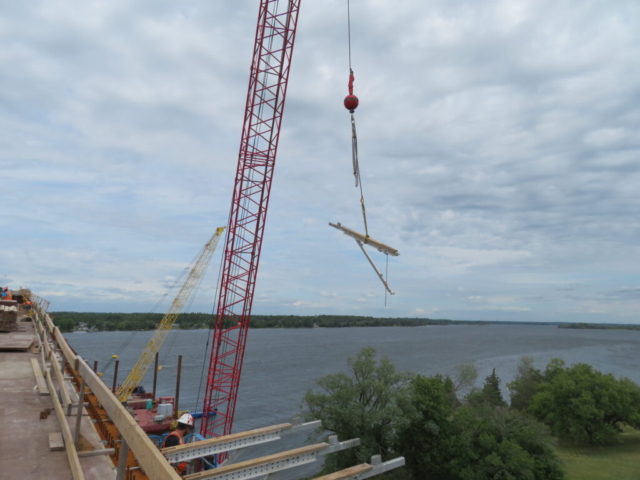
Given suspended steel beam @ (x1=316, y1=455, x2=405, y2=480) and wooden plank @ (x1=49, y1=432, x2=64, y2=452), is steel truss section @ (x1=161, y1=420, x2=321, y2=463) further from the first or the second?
suspended steel beam @ (x1=316, y1=455, x2=405, y2=480)

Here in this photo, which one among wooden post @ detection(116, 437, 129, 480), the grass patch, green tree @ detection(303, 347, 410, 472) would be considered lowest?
the grass patch

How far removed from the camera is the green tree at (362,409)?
28281mm

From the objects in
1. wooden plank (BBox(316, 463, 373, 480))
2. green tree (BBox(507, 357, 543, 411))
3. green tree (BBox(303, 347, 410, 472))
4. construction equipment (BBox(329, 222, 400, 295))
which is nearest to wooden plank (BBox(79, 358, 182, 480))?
wooden plank (BBox(316, 463, 373, 480))

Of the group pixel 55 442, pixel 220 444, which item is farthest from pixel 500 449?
pixel 55 442

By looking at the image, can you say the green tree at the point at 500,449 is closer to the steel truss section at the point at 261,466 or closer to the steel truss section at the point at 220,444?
the steel truss section at the point at 220,444

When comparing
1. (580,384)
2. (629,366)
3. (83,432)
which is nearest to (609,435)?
(580,384)

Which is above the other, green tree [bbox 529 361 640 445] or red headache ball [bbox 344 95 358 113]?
red headache ball [bbox 344 95 358 113]

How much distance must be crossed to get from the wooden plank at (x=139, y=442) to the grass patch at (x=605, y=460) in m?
39.4

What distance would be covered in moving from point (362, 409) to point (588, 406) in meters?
27.4

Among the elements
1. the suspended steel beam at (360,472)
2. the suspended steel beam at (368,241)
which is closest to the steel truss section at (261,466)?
the suspended steel beam at (360,472)

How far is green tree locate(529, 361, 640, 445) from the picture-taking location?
4203 cm

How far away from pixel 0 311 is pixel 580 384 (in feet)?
166

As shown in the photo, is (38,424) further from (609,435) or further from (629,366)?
(629,366)

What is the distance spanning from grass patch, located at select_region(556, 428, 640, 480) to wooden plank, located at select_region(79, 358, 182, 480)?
3937cm
